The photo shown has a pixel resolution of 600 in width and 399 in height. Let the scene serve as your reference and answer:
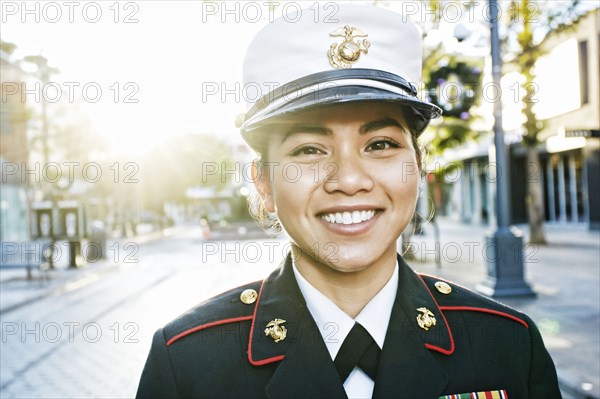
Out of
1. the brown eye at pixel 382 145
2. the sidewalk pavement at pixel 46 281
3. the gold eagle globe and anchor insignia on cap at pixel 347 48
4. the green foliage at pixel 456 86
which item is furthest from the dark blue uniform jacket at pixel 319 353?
the green foliage at pixel 456 86

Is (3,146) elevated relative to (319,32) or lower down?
elevated

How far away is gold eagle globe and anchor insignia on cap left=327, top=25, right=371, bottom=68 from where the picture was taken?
171cm

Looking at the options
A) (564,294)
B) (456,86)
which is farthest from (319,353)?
(456,86)

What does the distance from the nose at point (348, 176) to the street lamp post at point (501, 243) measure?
26.6ft

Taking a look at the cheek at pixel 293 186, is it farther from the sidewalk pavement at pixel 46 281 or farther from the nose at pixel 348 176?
the sidewalk pavement at pixel 46 281

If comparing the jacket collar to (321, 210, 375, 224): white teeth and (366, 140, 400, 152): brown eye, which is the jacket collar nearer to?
(321, 210, 375, 224): white teeth

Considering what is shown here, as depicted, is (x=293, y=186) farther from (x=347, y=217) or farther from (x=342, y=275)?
(x=342, y=275)

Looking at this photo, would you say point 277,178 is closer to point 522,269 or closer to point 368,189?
point 368,189

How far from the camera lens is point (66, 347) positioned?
7.67 metres

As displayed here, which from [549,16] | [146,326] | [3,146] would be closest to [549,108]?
[549,16]

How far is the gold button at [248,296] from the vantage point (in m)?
1.94

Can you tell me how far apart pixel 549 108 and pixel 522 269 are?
61.3 feet

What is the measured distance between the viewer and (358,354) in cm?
169

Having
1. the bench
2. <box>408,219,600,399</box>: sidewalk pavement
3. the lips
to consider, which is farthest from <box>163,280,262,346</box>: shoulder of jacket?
the bench
